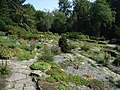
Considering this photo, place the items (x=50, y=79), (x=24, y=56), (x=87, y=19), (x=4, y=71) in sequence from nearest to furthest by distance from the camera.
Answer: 1. (x=50, y=79)
2. (x=4, y=71)
3. (x=24, y=56)
4. (x=87, y=19)

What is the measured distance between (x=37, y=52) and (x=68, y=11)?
68.6 m

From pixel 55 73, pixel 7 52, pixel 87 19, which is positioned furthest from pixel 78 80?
pixel 87 19

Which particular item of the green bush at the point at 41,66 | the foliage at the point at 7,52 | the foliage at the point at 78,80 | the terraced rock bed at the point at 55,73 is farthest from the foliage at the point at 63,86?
the foliage at the point at 7,52

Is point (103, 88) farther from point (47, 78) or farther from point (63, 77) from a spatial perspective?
point (47, 78)

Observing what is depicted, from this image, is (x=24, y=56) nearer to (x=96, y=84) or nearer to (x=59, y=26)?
(x=96, y=84)

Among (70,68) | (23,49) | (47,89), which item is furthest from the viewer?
(23,49)

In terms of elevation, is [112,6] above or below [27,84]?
above

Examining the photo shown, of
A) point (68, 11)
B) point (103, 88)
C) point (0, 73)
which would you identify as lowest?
point (103, 88)

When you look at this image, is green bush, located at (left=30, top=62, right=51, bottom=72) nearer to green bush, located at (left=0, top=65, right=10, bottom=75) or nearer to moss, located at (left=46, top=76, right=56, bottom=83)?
moss, located at (left=46, top=76, right=56, bottom=83)

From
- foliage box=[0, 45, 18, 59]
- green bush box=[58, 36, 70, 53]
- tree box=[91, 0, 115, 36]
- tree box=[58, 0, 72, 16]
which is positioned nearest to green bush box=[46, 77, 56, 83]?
foliage box=[0, 45, 18, 59]

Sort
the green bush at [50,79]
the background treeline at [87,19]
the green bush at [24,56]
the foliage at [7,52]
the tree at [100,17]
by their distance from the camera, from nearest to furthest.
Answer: the green bush at [50,79]
the foliage at [7,52]
the green bush at [24,56]
the background treeline at [87,19]
the tree at [100,17]

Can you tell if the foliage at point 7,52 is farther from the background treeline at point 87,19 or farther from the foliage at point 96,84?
the background treeline at point 87,19

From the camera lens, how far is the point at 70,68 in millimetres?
15891

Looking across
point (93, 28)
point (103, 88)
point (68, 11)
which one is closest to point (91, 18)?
point (93, 28)
